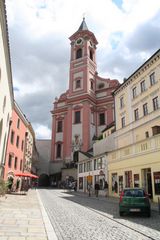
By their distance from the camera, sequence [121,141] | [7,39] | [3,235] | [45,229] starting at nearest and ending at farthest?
[3,235] < [45,229] < [7,39] < [121,141]

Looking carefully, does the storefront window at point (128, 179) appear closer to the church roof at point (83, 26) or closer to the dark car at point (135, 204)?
the dark car at point (135, 204)

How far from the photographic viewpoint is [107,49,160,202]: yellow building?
1945 centimetres

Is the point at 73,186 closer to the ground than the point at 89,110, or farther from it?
closer to the ground

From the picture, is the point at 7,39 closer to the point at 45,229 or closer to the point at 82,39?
the point at 45,229

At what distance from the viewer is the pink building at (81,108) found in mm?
53938

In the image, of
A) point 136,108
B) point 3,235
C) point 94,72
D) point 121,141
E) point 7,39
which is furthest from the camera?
point 94,72

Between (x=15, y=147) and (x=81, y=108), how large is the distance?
22952 millimetres

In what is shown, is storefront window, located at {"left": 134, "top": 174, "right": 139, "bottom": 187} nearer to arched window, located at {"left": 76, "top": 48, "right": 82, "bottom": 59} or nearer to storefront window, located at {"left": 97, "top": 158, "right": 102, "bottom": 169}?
storefront window, located at {"left": 97, "top": 158, "right": 102, "bottom": 169}

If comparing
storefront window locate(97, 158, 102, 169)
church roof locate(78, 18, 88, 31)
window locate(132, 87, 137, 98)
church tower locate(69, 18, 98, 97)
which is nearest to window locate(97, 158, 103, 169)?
storefront window locate(97, 158, 102, 169)

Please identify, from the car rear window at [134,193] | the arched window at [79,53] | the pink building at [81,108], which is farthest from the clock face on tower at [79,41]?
the car rear window at [134,193]

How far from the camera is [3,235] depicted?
6.91 metres

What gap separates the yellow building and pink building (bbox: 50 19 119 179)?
2026 centimetres

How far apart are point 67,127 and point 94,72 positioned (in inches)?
645

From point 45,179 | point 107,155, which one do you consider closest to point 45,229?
point 107,155
